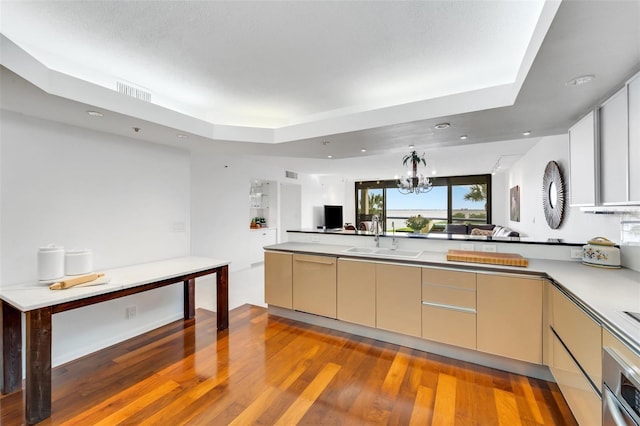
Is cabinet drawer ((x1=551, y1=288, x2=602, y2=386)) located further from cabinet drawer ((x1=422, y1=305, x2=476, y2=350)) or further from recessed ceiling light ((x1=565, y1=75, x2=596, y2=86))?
recessed ceiling light ((x1=565, y1=75, x2=596, y2=86))

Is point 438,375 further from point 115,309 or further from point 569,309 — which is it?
point 115,309

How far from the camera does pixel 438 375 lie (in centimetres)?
222

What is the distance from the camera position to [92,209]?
2.66m

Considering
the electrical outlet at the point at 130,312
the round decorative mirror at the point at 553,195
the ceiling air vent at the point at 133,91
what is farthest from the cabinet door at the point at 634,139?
the electrical outlet at the point at 130,312

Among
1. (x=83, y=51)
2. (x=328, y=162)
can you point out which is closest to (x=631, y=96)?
(x=83, y=51)

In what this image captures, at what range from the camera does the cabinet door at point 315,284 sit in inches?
116

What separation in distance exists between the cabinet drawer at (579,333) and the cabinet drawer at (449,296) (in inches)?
21.1

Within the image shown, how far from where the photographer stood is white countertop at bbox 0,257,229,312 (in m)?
1.76

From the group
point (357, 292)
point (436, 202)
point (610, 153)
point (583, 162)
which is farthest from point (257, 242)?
point (436, 202)

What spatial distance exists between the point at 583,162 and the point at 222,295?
348 centimetres

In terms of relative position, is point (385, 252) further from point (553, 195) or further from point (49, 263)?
point (49, 263)

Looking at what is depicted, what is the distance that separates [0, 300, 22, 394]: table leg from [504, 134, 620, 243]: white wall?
15.2 feet

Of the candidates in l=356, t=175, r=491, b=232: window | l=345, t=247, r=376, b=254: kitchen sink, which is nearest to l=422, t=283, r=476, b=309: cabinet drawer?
l=345, t=247, r=376, b=254: kitchen sink

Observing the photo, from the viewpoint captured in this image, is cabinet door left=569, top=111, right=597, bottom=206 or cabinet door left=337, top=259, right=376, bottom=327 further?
cabinet door left=337, top=259, right=376, bottom=327
